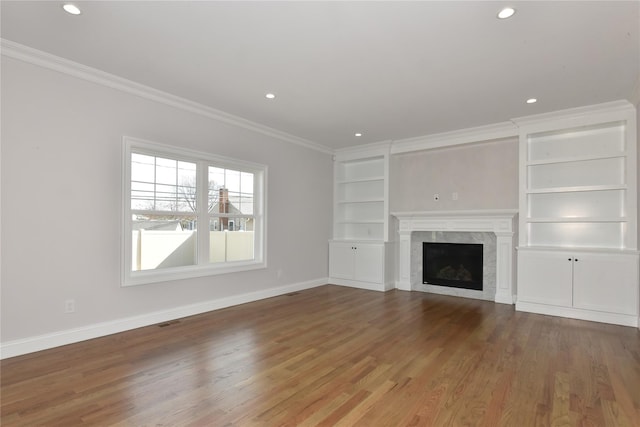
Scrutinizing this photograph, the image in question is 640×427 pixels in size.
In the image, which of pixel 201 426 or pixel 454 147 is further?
pixel 454 147

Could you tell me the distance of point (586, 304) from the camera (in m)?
4.16

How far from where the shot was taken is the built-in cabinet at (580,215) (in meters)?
4.06

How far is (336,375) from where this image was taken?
2.58 m

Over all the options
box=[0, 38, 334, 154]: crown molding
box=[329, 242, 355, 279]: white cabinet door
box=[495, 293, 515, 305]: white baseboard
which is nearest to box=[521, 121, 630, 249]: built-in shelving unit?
box=[495, 293, 515, 305]: white baseboard

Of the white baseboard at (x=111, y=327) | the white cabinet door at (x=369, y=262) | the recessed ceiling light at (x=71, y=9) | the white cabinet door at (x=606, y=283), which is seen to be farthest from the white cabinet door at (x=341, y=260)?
the recessed ceiling light at (x=71, y=9)

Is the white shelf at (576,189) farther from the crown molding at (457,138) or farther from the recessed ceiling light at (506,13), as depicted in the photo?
the recessed ceiling light at (506,13)

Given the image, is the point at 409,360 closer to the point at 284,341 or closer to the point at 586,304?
the point at 284,341

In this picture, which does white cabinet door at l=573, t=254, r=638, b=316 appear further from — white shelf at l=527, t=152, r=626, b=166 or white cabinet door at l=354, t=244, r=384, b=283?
white cabinet door at l=354, t=244, r=384, b=283

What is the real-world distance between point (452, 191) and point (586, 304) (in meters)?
2.40

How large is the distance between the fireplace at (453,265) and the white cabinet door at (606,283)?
1.35m

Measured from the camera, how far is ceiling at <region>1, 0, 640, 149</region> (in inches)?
93.7

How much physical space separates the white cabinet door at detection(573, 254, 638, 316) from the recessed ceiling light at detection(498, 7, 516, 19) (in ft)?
10.9

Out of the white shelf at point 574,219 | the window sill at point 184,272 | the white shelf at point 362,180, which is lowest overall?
the window sill at point 184,272

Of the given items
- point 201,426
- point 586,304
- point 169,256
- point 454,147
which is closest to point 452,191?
point 454,147
